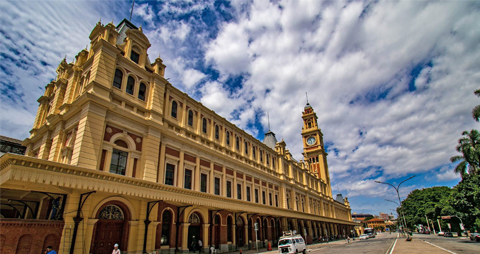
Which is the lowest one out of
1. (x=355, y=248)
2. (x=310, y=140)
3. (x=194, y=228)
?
(x=355, y=248)

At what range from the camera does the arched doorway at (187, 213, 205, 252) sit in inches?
837

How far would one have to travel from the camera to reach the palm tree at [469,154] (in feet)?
109

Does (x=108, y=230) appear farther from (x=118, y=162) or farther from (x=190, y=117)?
(x=190, y=117)

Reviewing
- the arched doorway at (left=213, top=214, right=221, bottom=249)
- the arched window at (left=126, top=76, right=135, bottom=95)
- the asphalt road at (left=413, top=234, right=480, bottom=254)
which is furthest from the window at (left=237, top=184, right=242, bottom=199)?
the asphalt road at (left=413, top=234, right=480, bottom=254)

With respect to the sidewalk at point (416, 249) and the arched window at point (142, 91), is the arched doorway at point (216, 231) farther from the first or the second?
the sidewalk at point (416, 249)

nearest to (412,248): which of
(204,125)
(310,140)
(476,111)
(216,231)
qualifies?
(476,111)

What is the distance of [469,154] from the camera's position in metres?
34.3

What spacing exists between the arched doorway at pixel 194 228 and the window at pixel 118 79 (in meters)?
12.2

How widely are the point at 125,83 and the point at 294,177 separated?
34.9 meters

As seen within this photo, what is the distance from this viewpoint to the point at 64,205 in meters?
14.0

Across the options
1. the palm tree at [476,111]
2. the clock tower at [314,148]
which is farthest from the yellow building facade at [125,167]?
the clock tower at [314,148]

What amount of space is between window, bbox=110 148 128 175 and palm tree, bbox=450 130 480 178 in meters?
40.5

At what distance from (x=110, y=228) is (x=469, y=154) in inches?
Answer: 1720

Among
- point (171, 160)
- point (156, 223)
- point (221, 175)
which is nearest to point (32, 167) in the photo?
point (156, 223)
